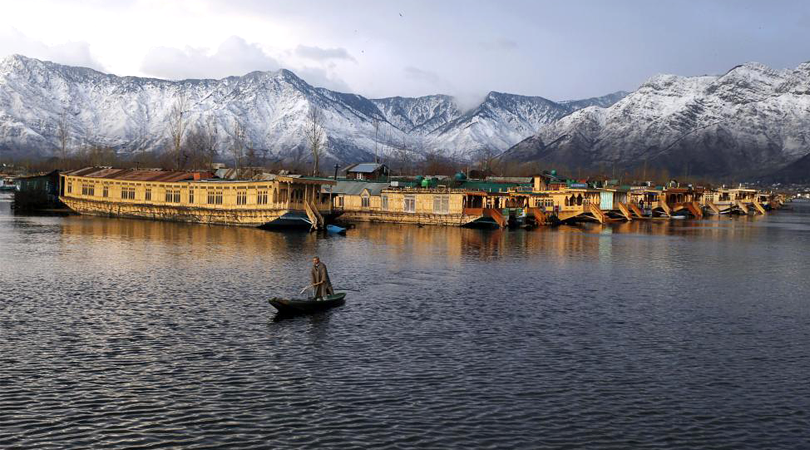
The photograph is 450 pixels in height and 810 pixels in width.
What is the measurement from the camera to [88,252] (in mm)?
60812

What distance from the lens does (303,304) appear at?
3584 centimetres

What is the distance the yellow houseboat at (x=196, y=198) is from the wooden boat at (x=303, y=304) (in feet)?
174

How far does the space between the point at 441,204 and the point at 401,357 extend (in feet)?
264

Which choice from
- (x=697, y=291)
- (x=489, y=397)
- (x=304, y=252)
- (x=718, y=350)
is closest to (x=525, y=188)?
(x=304, y=252)

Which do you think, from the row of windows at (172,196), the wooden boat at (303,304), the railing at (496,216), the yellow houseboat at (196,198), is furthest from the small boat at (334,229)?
the wooden boat at (303,304)

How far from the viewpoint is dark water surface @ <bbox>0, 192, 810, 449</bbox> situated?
2042 cm

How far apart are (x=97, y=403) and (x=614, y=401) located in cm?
1616

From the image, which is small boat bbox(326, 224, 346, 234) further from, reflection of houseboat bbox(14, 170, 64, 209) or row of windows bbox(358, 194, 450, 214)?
reflection of houseboat bbox(14, 170, 64, 209)

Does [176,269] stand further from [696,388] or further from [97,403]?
[696,388]

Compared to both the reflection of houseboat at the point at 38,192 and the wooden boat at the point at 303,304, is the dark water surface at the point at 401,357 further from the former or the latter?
the reflection of houseboat at the point at 38,192

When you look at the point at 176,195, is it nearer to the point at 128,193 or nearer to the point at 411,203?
the point at 128,193

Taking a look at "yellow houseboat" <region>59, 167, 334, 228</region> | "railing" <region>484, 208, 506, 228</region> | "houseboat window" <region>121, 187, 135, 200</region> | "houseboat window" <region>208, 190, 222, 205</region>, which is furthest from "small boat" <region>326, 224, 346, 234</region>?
"houseboat window" <region>121, 187, 135, 200</region>

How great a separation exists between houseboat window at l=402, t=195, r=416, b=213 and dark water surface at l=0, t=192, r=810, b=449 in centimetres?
5371

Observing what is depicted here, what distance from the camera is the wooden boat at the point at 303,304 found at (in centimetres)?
3497
